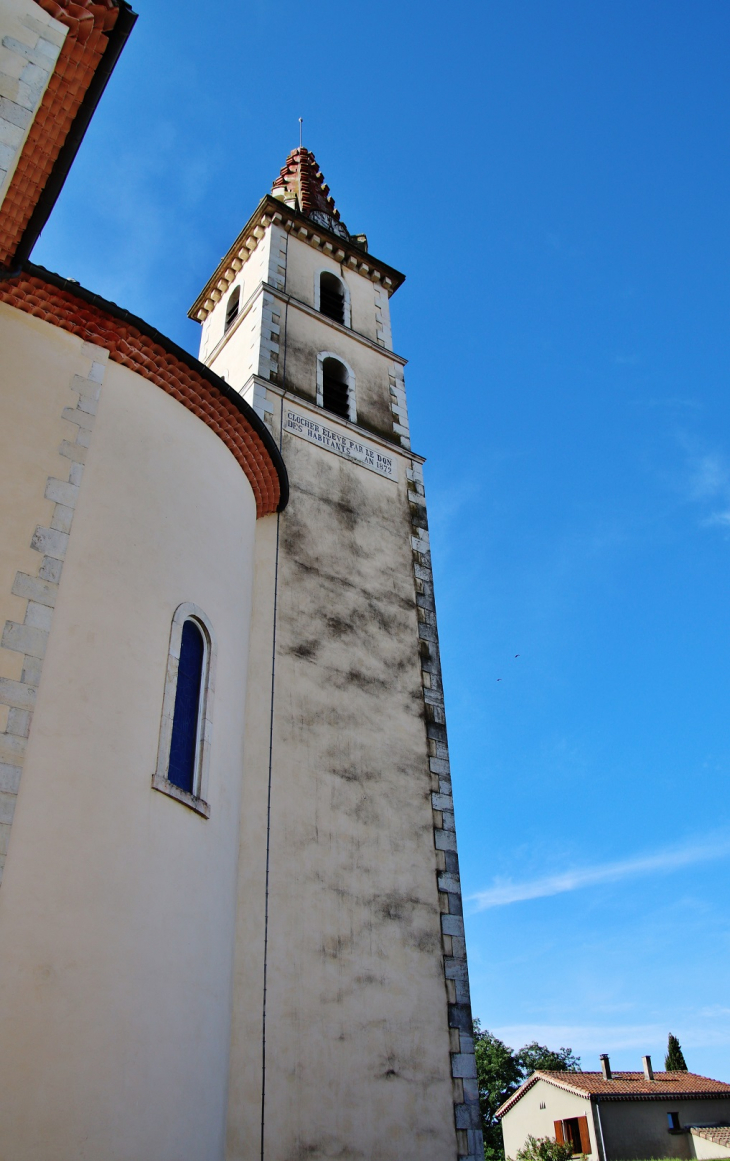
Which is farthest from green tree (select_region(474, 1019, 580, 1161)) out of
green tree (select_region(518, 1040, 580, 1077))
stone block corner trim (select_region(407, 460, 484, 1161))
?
stone block corner trim (select_region(407, 460, 484, 1161))

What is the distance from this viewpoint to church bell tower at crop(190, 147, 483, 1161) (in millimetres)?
8352

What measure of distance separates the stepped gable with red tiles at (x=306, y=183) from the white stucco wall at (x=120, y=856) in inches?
487

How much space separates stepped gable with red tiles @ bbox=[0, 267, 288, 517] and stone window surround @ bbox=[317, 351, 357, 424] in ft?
10.5

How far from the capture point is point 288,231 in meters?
16.6

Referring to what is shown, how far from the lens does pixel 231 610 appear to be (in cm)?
943

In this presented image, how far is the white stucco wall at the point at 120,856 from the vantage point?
570 cm

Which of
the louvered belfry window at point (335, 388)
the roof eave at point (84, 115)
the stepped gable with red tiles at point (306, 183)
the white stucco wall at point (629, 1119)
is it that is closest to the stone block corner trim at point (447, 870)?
the louvered belfry window at point (335, 388)

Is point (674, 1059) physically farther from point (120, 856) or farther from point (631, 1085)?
point (120, 856)

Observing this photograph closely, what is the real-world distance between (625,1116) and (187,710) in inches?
1003

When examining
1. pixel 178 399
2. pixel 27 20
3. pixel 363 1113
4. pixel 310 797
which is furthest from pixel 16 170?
pixel 363 1113

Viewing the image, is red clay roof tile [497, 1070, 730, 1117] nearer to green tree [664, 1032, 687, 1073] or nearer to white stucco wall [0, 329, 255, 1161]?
green tree [664, 1032, 687, 1073]

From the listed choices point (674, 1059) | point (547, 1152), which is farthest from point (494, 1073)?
point (547, 1152)

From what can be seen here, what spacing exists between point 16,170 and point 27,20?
35.6 inches

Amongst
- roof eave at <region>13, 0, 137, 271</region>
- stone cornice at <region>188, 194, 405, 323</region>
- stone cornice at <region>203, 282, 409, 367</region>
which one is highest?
stone cornice at <region>188, 194, 405, 323</region>
